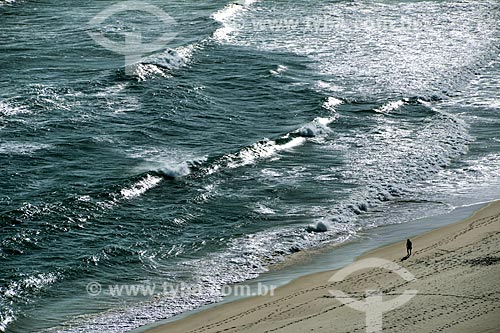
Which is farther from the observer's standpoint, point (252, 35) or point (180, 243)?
point (252, 35)

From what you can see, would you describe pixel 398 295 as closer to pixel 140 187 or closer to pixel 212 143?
pixel 140 187

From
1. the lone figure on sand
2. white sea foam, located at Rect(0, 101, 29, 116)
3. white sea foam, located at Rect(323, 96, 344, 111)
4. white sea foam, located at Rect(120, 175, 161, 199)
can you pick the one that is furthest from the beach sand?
white sea foam, located at Rect(0, 101, 29, 116)

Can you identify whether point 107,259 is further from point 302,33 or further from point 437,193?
point 302,33

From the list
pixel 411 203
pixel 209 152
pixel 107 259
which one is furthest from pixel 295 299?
pixel 209 152

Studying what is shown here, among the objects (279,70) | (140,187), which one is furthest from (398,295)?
(279,70)

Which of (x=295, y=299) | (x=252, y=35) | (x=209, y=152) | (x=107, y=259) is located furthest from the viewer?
(x=252, y=35)

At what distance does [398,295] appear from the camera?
2683 centimetres

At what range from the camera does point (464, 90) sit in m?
49.5

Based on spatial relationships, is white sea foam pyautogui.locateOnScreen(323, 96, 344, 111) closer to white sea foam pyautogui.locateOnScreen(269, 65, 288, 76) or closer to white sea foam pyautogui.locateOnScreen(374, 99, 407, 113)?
white sea foam pyautogui.locateOnScreen(374, 99, 407, 113)

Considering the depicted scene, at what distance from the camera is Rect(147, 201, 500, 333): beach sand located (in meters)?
25.0

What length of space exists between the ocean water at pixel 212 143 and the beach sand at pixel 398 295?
6.01 ft

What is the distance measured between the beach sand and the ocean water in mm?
1831

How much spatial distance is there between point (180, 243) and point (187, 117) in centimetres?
1280

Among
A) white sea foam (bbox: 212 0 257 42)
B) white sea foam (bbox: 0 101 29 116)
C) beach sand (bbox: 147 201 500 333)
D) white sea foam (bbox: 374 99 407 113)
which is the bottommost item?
beach sand (bbox: 147 201 500 333)
